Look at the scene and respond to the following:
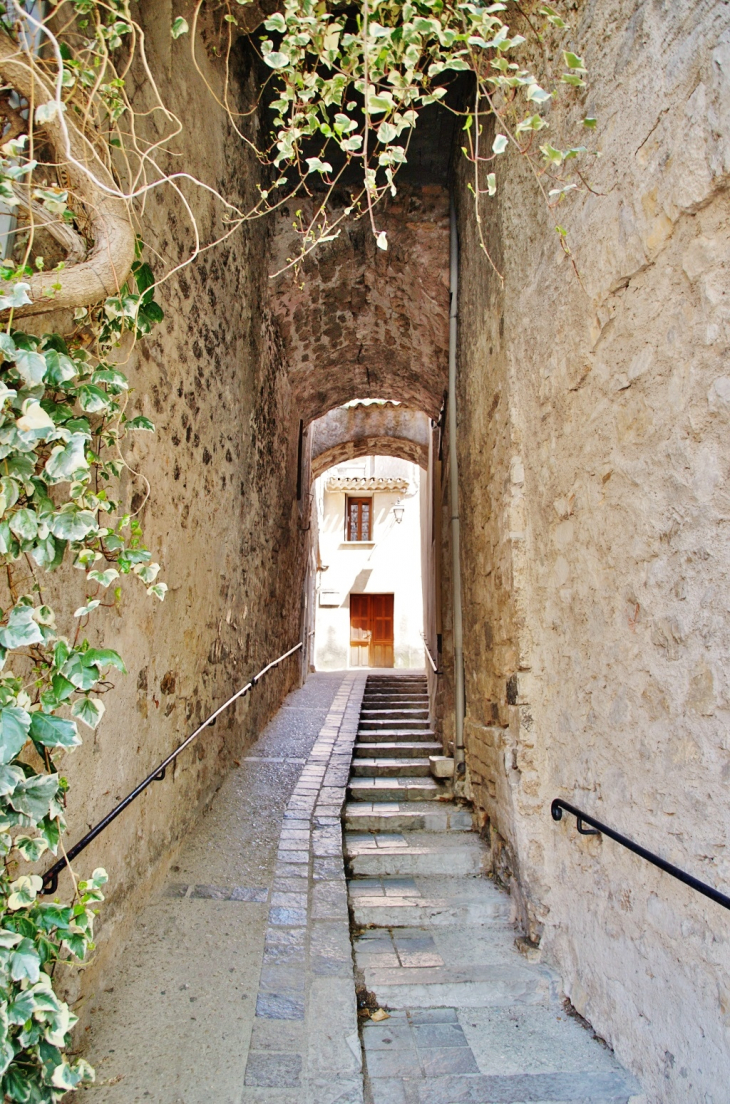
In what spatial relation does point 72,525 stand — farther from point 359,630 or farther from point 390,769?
point 359,630

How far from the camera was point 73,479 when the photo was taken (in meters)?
A: 1.47

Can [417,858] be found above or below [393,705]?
below

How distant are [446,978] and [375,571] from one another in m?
14.1

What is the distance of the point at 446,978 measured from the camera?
98.1 inches

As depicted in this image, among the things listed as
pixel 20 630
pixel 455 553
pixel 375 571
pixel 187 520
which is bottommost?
pixel 20 630

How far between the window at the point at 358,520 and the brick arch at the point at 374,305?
34.0 ft

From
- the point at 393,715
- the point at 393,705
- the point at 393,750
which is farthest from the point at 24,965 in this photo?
the point at 393,705

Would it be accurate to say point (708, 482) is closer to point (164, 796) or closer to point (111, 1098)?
point (111, 1098)

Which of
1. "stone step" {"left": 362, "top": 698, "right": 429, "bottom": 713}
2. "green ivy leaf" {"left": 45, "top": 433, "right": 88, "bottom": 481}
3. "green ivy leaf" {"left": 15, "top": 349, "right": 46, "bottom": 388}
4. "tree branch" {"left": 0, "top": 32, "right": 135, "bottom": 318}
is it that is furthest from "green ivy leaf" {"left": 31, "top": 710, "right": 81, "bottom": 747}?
"stone step" {"left": 362, "top": 698, "right": 429, "bottom": 713}

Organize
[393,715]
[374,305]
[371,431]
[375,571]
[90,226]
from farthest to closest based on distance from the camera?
[375,571], [371,431], [393,715], [374,305], [90,226]

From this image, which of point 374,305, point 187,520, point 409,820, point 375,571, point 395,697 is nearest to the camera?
point 187,520

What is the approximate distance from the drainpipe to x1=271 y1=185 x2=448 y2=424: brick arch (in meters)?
0.22

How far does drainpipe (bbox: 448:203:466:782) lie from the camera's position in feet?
13.2

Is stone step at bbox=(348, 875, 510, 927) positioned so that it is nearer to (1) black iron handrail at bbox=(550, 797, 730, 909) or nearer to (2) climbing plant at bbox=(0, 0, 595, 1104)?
(1) black iron handrail at bbox=(550, 797, 730, 909)
